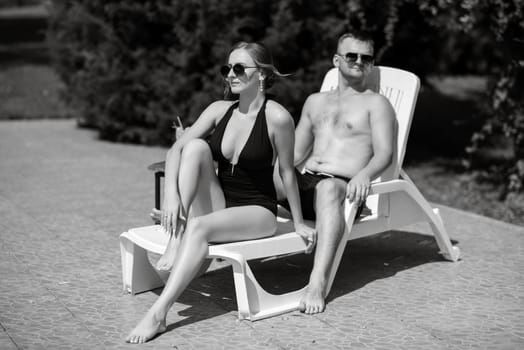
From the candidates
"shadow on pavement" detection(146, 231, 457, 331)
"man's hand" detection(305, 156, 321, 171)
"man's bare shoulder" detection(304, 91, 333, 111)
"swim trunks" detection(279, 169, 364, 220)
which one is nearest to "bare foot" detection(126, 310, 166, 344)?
"shadow on pavement" detection(146, 231, 457, 331)

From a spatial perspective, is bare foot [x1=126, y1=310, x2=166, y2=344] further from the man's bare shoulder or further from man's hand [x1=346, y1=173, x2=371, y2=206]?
the man's bare shoulder

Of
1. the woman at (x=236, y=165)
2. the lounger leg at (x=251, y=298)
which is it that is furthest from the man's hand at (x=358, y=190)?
the lounger leg at (x=251, y=298)

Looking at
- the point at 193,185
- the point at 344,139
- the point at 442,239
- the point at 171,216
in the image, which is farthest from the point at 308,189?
the point at 442,239

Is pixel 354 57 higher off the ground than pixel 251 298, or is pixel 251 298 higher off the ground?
pixel 354 57

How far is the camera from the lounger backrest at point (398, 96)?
5367 millimetres

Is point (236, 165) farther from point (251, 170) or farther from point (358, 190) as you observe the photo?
point (358, 190)

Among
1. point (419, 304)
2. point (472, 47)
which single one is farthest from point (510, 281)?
point (472, 47)

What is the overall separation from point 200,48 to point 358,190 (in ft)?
19.0

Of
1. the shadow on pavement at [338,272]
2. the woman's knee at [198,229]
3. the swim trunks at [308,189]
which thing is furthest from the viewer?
the swim trunks at [308,189]

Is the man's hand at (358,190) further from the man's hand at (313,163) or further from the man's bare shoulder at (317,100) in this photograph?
the man's bare shoulder at (317,100)

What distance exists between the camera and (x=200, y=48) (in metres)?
9.98

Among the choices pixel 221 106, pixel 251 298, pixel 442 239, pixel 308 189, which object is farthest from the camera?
pixel 442 239

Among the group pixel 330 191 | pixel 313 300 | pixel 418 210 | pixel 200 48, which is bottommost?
pixel 313 300

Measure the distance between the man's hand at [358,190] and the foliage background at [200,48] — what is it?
12.3ft
